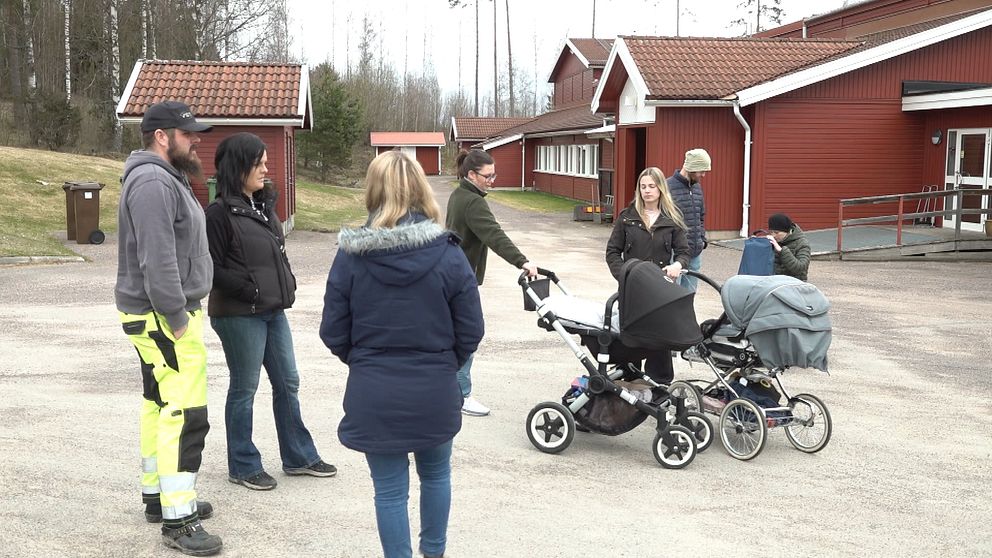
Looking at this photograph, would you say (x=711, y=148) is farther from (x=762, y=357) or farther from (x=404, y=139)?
(x=404, y=139)

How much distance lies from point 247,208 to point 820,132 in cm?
1822

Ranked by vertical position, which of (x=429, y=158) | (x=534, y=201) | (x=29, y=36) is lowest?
(x=534, y=201)

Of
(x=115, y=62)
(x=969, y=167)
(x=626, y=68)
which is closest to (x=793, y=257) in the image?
(x=969, y=167)

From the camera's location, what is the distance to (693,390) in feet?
21.9

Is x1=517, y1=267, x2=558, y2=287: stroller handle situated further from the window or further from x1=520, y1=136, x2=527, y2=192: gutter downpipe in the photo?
x1=520, y1=136, x2=527, y2=192: gutter downpipe

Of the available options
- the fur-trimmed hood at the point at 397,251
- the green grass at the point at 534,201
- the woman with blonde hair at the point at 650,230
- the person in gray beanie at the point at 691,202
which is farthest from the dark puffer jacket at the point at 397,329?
the green grass at the point at 534,201

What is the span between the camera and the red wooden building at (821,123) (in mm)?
20797

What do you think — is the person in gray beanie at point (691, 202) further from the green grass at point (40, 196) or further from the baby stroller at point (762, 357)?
the green grass at point (40, 196)

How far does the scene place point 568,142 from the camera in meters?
40.3

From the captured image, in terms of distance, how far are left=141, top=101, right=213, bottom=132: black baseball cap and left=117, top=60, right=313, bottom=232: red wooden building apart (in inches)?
655

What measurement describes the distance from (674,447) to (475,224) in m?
1.95

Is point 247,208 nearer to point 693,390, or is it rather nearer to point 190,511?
point 190,511

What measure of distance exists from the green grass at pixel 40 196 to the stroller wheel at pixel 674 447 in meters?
13.3

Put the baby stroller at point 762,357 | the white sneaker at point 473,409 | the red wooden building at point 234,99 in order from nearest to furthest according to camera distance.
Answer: the baby stroller at point 762,357 < the white sneaker at point 473,409 < the red wooden building at point 234,99
